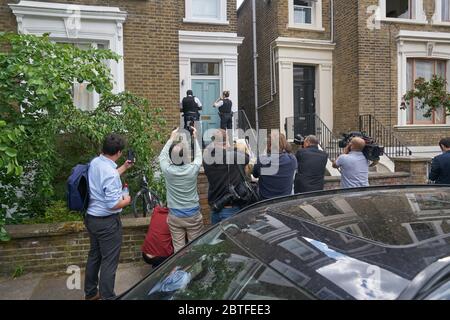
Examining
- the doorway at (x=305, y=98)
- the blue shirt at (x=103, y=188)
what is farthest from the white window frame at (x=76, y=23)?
the doorway at (x=305, y=98)

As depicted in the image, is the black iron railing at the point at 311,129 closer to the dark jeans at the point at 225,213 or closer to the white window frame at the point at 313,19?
the white window frame at the point at 313,19

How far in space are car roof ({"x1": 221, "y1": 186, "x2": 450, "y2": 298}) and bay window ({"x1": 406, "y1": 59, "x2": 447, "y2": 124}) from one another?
39.4ft

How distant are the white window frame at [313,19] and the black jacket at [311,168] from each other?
8.76m

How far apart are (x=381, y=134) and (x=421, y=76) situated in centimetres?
302

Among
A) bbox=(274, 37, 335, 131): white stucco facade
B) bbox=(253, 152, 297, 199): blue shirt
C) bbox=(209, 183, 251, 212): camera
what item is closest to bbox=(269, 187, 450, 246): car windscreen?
bbox=(209, 183, 251, 212): camera

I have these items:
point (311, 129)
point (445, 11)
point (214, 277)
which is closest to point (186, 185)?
point (214, 277)

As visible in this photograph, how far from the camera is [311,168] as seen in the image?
18.5ft

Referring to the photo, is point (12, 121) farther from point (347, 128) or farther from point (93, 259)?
point (347, 128)

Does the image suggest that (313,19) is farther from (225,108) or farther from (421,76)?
(225,108)

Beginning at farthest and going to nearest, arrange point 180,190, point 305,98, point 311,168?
1. point 305,98
2. point 311,168
3. point 180,190

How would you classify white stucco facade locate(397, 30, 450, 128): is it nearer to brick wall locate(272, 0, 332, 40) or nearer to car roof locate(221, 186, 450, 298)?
→ brick wall locate(272, 0, 332, 40)
